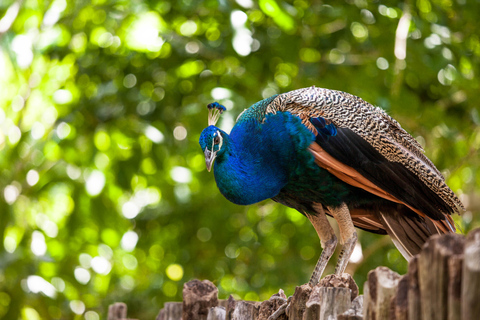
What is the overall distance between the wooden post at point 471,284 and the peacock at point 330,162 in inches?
55.6

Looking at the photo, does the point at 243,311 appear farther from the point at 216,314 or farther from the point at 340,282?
the point at 340,282

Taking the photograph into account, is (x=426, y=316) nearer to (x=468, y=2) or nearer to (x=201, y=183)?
A: (x=468, y=2)

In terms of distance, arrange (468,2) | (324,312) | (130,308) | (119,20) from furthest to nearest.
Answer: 1. (130,308)
2. (119,20)
3. (468,2)
4. (324,312)

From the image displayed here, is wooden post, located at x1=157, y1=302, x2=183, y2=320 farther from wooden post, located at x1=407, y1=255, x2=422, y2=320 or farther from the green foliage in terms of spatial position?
wooden post, located at x1=407, y1=255, x2=422, y2=320

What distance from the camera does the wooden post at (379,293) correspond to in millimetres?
1099

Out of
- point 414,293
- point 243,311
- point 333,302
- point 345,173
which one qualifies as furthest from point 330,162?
point 414,293

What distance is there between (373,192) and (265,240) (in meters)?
1.84

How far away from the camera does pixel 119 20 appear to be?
3375mm

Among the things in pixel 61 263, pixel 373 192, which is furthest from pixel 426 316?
pixel 61 263

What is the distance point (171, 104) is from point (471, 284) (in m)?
2.77

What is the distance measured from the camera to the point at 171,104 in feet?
11.4

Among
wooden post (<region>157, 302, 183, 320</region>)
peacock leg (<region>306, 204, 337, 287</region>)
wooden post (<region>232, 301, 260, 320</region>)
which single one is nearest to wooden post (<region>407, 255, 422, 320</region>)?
wooden post (<region>232, 301, 260, 320</region>)

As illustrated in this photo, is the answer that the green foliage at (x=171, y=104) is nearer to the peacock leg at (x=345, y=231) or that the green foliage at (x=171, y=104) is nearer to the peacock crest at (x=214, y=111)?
the peacock crest at (x=214, y=111)

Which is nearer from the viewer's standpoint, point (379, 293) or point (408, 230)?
point (379, 293)
